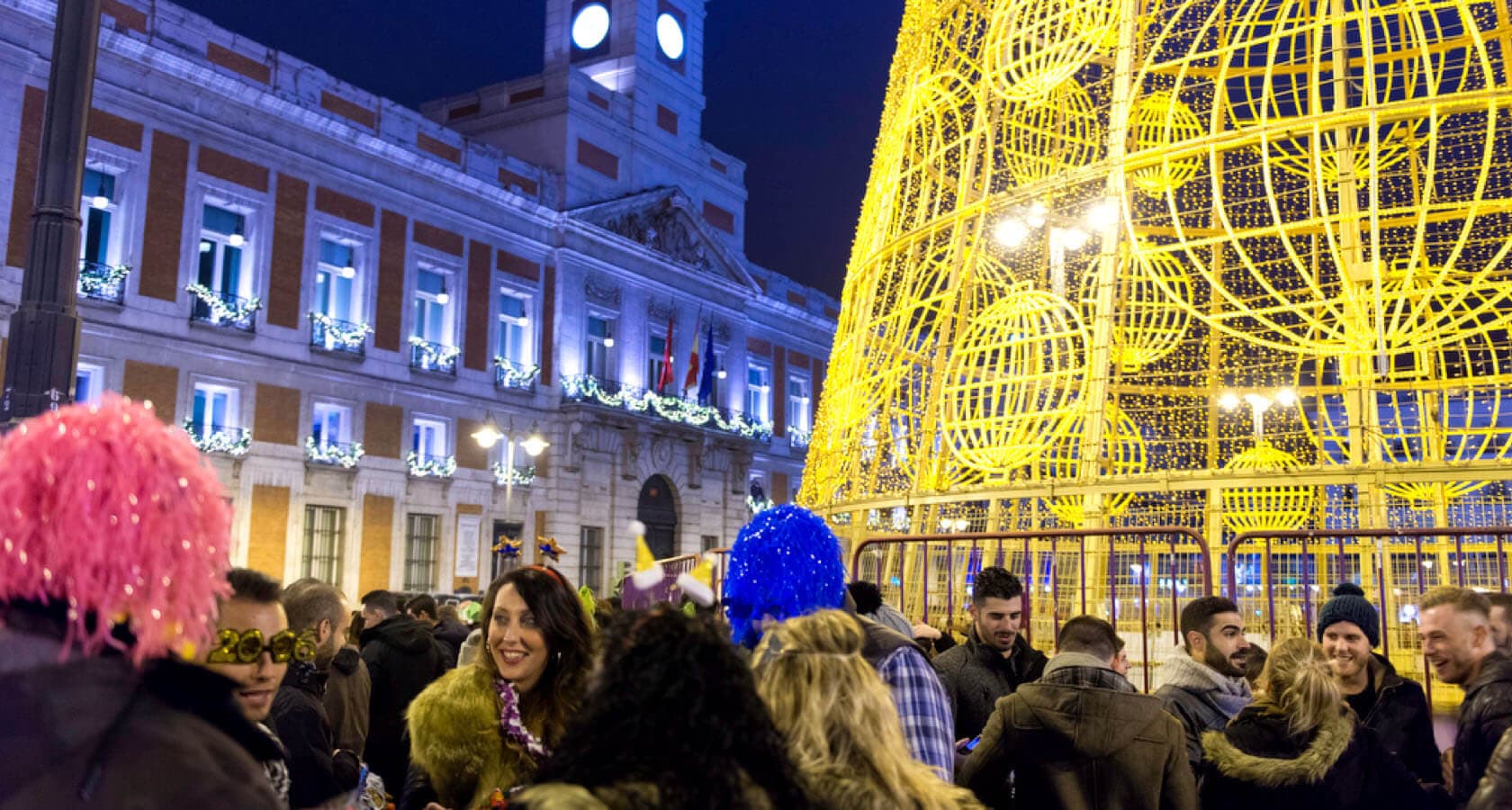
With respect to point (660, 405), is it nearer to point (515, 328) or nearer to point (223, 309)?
point (515, 328)

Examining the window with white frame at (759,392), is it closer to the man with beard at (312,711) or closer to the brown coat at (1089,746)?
the man with beard at (312,711)

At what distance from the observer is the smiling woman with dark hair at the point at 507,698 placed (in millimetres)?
3240

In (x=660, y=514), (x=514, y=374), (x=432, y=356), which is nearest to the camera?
(x=432, y=356)

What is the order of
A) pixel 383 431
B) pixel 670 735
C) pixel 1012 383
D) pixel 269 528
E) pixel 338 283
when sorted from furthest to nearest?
pixel 383 431 → pixel 338 283 → pixel 269 528 → pixel 1012 383 → pixel 670 735

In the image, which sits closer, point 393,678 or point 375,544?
point 393,678

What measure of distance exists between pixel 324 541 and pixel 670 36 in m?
18.1

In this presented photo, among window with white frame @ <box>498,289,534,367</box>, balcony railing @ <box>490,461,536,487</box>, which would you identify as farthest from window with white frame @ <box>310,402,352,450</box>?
window with white frame @ <box>498,289,534,367</box>

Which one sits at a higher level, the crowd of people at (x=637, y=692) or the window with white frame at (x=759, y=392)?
the window with white frame at (x=759, y=392)

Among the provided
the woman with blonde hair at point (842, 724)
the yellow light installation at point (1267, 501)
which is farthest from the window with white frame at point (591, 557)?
the woman with blonde hair at point (842, 724)

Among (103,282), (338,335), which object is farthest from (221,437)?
(338,335)

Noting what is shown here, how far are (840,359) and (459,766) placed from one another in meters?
6.37

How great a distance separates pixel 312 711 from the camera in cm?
337

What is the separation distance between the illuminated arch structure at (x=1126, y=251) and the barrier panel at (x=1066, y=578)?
337 mm

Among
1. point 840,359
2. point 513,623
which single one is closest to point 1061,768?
point 513,623
